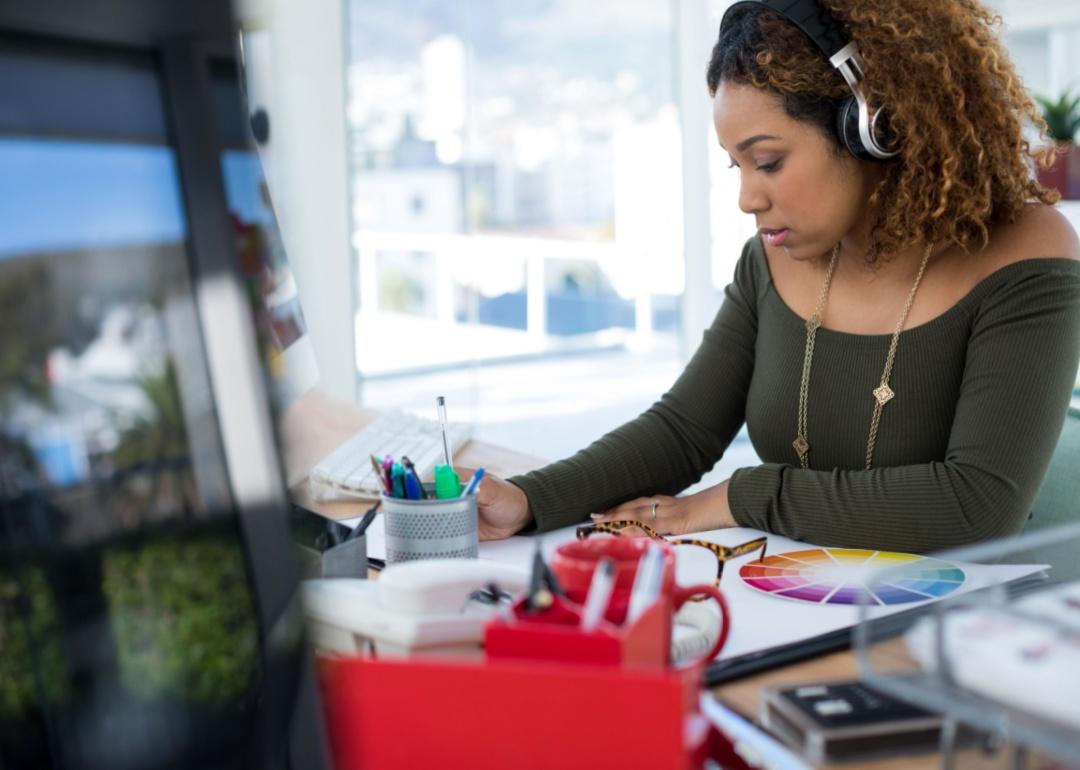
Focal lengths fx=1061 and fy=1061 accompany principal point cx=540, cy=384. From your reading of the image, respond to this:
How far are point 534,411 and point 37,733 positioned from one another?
4164 millimetres

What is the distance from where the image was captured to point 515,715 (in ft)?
1.65

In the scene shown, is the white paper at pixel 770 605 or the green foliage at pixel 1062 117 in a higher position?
the green foliage at pixel 1062 117

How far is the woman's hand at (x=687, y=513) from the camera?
46.1 inches

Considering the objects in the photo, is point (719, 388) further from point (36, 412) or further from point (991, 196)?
point (36, 412)

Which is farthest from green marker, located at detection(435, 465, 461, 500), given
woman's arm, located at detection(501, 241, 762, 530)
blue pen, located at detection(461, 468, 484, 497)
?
woman's arm, located at detection(501, 241, 762, 530)

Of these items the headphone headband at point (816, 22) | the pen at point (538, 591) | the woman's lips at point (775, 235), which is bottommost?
the pen at point (538, 591)

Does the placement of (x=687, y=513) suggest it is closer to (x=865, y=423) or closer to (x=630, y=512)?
(x=630, y=512)

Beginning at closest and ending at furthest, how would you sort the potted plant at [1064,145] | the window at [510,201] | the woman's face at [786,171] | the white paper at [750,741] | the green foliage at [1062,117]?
1. the white paper at [750,741]
2. the woman's face at [786,171]
3. the potted plant at [1064,145]
4. the green foliage at [1062,117]
5. the window at [510,201]

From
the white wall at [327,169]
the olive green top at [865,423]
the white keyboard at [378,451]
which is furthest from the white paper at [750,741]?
the white wall at [327,169]

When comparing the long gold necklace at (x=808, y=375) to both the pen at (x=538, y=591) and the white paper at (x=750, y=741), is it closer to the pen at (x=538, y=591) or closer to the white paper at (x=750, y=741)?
the white paper at (x=750, y=741)

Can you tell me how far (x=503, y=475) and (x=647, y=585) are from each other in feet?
2.80

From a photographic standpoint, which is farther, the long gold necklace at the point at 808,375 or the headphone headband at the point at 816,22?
the long gold necklace at the point at 808,375

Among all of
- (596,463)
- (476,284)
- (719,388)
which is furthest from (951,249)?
(476,284)

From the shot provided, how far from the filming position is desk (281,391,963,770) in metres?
0.40
